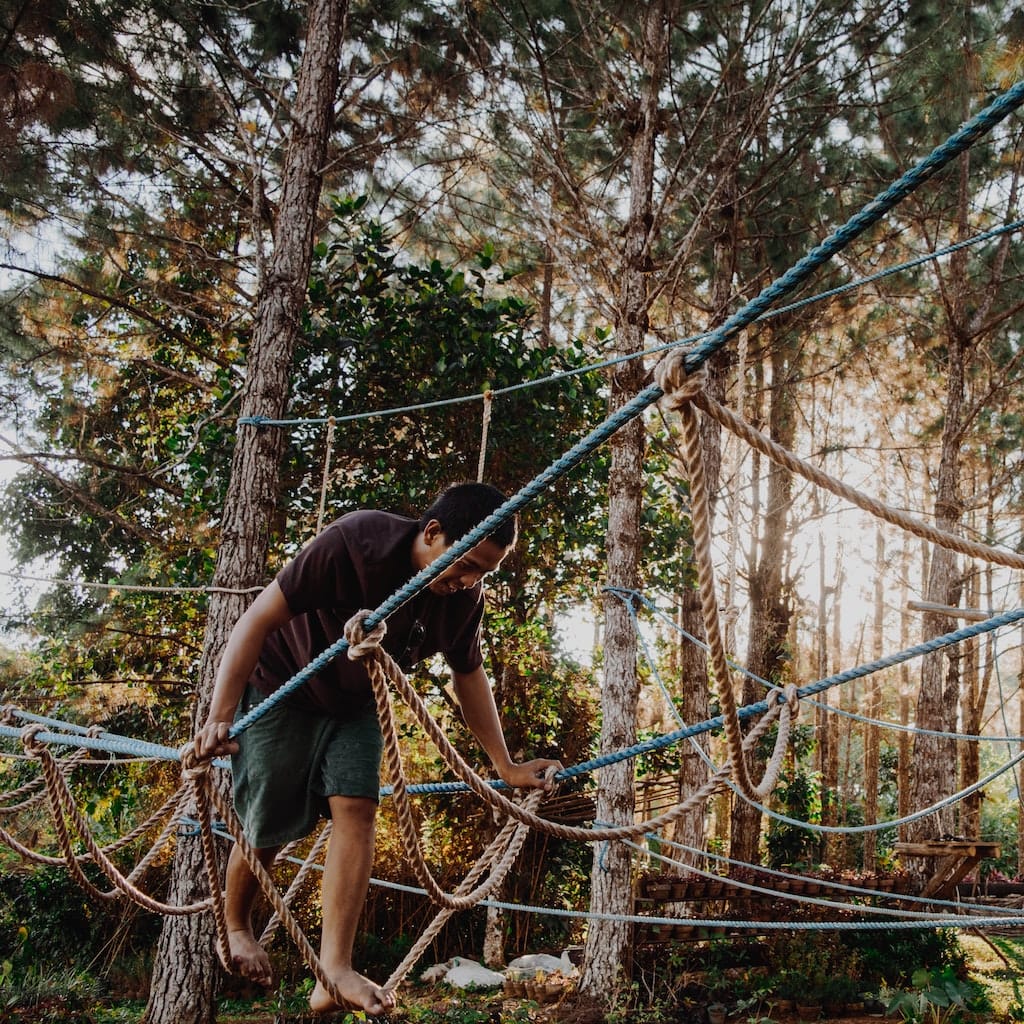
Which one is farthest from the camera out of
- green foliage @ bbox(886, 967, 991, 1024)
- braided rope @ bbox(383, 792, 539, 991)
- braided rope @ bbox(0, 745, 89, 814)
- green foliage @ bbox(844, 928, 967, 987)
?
green foliage @ bbox(844, 928, 967, 987)

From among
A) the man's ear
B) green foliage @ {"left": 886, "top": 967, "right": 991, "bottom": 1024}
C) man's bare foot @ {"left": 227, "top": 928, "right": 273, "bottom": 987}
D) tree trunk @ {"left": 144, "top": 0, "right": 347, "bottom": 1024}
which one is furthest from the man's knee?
green foliage @ {"left": 886, "top": 967, "right": 991, "bottom": 1024}

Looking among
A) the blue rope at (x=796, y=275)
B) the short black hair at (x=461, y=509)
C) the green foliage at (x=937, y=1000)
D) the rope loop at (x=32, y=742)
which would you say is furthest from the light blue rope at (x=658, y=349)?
the green foliage at (x=937, y=1000)

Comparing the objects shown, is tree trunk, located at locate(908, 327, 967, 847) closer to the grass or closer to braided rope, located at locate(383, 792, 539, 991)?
the grass

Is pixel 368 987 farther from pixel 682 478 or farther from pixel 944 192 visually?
pixel 944 192

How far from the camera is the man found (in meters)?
1.54

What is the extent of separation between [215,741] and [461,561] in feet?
1.77

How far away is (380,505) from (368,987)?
3973mm

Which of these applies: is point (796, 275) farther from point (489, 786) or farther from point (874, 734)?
point (874, 734)

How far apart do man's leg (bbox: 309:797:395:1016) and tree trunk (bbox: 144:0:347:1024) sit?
2157mm

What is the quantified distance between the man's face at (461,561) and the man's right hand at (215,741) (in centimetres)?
45

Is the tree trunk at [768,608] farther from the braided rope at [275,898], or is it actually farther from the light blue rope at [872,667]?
the braided rope at [275,898]

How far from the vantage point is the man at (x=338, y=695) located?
154 cm

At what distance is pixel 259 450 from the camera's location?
3916 millimetres

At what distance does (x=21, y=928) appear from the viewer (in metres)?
5.96
